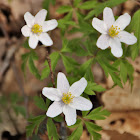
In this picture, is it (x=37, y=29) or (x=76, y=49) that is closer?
(x=37, y=29)

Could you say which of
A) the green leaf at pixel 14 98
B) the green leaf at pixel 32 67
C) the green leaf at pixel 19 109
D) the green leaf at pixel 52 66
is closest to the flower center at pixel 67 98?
the green leaf at pixel 52 66

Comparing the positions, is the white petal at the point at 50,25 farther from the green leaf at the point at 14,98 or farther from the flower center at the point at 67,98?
the green leaf at the point at 14,98

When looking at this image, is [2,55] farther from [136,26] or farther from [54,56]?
[136,26]

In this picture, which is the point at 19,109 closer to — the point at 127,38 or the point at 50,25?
the point at 50,25

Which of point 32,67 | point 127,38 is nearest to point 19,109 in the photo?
point 32,67

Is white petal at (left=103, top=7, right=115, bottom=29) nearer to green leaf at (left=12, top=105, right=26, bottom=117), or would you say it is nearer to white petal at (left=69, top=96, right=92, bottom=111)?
white petal at (left=69, top=96, right=92, bottom=111)

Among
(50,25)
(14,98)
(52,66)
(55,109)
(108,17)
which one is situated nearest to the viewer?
(55,109)

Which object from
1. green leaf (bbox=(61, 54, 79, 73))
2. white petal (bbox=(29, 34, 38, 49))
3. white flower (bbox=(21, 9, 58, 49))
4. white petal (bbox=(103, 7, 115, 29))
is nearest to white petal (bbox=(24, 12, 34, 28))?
white flower (bbox=(21, 9, 58, 49))
